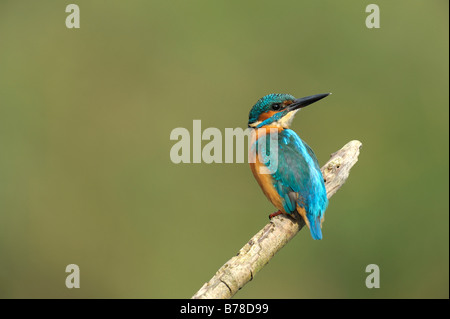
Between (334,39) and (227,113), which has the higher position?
(334,39)

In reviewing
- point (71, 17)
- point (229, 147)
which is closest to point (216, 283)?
point (229, 147)

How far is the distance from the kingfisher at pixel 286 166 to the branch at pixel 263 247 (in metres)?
0.09

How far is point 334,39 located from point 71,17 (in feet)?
7.19

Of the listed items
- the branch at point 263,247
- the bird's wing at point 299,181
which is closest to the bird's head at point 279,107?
the bird's wing at point 299,181

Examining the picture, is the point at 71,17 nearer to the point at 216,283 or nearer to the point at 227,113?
the point at 227,113

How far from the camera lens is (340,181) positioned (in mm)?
2740

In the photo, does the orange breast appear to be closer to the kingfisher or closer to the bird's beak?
the kingfisher

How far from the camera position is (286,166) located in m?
2.57

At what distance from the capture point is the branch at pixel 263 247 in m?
1.96

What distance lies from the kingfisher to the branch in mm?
92

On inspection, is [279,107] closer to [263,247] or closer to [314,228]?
[314,228]

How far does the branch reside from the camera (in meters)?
1.96

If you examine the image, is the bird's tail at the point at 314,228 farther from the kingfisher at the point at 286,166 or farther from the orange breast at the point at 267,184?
the orange breast at the point at 267,184

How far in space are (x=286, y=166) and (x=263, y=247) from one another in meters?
0.50
